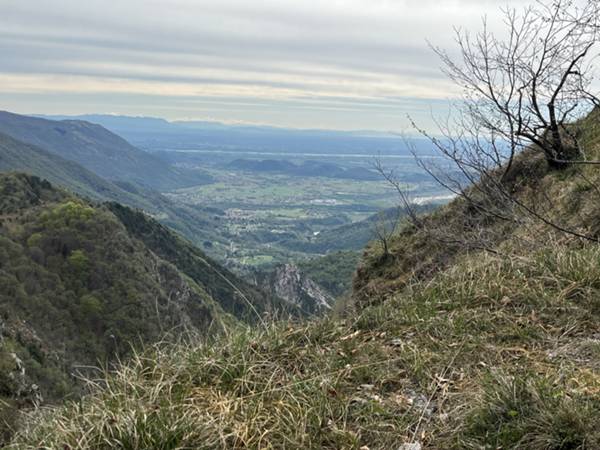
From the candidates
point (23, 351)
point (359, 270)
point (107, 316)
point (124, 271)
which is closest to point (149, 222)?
point (124, 271)

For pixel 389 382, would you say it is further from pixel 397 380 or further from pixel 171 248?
pixel 171 248

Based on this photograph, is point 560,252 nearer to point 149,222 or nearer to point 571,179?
point 571,179

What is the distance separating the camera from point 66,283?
235 ft

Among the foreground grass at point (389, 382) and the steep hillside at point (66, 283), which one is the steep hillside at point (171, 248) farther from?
the foreground grass at point (389, 382)

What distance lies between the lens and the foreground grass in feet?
8.95

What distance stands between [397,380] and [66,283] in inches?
2944

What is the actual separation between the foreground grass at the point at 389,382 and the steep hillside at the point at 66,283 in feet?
152

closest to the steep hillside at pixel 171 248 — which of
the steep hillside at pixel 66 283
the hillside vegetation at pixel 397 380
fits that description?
the steep hillside at pixel 66 283

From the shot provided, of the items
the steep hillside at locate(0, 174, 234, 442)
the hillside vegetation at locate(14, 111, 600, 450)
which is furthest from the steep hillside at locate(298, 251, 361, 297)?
the hillside vegetation at locate(14, 111, 600, 450)

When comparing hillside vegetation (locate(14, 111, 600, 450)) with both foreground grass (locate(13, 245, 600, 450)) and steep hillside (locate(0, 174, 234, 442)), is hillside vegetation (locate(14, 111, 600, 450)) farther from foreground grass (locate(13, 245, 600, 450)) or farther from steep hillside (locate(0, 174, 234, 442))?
steep hillside (locate(0, 174, 234, 442))

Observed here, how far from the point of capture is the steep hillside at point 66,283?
56812 millimetres

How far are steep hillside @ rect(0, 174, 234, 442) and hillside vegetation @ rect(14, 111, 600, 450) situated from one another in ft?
152

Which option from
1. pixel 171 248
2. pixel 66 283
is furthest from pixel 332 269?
pixel 66 283

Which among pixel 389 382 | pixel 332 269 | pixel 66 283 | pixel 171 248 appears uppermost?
pixel 389 382
